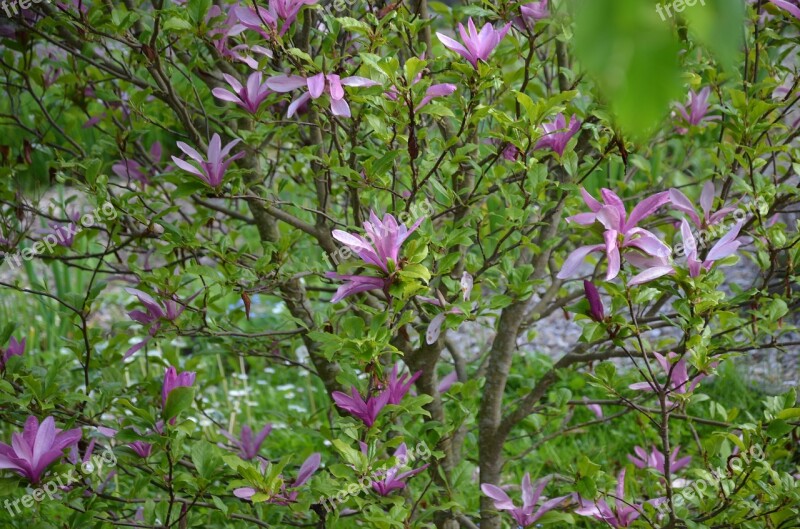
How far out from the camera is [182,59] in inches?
78.0

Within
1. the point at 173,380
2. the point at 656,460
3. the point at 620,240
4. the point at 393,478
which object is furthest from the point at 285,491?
the point at 656,460

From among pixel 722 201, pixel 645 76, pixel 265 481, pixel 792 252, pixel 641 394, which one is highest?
pixel 722 201

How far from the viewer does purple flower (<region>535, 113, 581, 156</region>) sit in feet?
5.08

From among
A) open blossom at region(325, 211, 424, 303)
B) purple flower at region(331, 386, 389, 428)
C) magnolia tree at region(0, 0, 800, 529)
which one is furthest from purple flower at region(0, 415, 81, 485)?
open blossom at region(325, 211, 424, 303)

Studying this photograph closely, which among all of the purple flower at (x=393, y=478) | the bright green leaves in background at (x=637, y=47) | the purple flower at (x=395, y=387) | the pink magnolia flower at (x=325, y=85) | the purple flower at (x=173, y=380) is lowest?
the bright green leaves in background at (x=637, y=47)

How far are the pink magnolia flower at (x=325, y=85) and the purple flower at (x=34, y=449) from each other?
75 cm

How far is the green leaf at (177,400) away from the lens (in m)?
1.42

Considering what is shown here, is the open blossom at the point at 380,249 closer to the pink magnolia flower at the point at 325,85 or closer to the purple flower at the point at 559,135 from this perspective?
the pink magnolia flower at the point at 325,85

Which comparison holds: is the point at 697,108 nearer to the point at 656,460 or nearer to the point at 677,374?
the point at 677,374

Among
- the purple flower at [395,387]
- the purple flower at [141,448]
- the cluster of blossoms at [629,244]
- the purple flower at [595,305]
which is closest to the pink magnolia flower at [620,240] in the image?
the cluster of blossoms at [629,244]

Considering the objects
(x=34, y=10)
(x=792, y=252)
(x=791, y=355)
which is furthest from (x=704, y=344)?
(x=791, y=355)

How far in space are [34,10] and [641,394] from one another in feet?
5.47

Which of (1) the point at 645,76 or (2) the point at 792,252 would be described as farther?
(2) the point at 792,252

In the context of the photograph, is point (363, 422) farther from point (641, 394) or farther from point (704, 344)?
point (641, 394)
